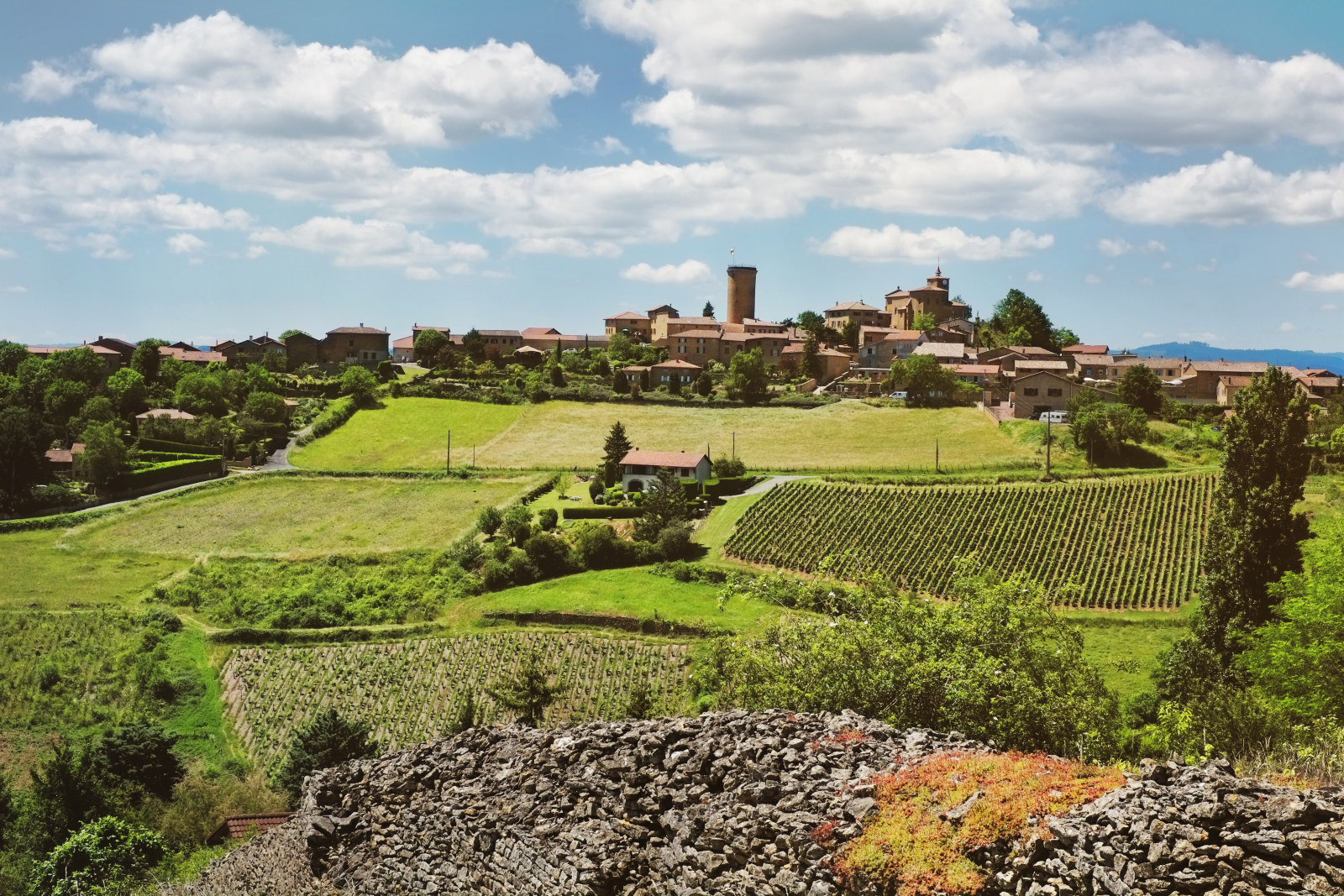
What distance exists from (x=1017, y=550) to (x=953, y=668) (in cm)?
3397

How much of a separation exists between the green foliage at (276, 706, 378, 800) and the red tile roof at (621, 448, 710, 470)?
34149 mm

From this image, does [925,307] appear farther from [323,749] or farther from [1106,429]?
[323,749]

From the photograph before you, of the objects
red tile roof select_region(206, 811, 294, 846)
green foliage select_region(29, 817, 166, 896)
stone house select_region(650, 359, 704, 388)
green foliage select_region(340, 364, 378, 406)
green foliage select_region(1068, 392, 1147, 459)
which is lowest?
red tile roof select_region(206, 811, 294, 846)

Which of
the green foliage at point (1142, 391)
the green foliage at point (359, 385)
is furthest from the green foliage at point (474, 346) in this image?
the green foliage at point (1142, 391)

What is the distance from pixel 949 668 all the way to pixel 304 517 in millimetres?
51351

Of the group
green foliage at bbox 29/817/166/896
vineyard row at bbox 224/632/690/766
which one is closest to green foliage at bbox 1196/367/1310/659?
vineyard row at bbox 224/632/690/766

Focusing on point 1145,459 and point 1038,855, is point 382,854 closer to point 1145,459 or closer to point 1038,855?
point 1038,855

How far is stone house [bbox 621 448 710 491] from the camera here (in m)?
61.5

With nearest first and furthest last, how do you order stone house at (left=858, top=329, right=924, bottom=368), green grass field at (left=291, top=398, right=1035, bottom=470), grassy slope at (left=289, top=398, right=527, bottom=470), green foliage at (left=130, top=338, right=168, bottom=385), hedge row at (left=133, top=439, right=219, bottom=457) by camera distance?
green grass field at (left=291, top=398, right=1035, bottom=470)
grassy slope at (left=289, top=398, right=527, bottom=470)
hedge row at (left=133, top=439, right=219, bottom=457)
green foliage at (left=130, top=338, right=168, bottom=385)
stone house at (left=858, top=329, right=924, bottom=368)

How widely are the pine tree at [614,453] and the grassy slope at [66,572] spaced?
77.5ft

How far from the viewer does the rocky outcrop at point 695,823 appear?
930 centimetres

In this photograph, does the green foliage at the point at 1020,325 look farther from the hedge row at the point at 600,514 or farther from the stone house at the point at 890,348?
the hedge row at the point at 600,514

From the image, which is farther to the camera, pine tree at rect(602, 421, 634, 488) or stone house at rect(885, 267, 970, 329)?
stone house at rect(885, 267, 970, 329)

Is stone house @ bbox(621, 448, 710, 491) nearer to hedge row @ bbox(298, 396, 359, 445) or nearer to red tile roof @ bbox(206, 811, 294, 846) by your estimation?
hedge row @ bbox(298, 396, 359, 445)
